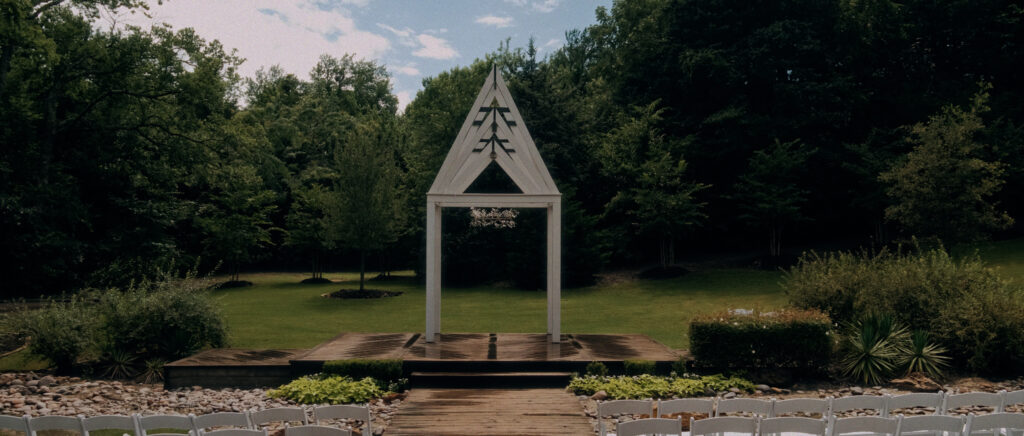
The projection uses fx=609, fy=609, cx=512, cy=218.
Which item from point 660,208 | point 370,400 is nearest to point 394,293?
point 660,208

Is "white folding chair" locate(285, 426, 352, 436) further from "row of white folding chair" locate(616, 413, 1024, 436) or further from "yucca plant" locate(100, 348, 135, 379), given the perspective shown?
"yucca plant" locate(100, 348, 135, 379)

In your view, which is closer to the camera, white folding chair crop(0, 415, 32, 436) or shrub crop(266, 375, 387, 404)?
white folding chair crop(0, 415, 32, 436)

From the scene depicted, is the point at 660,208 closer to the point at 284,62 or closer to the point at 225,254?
the point at 225,254

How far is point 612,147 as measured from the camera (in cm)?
2772

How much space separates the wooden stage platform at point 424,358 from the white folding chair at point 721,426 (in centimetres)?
480

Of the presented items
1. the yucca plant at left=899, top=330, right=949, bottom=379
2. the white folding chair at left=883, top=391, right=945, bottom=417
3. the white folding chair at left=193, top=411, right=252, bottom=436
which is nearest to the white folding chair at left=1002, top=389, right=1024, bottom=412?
the white folding chair at left=883, top=391, right=945, bottom=417

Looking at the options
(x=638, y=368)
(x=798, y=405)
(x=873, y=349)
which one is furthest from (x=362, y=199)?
(x=798, y=405)

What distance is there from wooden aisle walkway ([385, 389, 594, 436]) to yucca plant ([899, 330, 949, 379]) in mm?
5861

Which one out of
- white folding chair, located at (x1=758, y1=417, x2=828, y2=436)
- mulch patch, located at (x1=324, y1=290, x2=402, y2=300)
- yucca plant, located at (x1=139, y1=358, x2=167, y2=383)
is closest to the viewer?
white folding chair, located at (x1=758, y1=417, x2=828, y2=436)

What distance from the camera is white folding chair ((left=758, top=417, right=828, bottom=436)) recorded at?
16.1 ft

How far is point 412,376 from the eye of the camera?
31.4 ft

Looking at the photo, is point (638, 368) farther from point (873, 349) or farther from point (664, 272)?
point (664, 272)

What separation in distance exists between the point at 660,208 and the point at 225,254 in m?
19.8

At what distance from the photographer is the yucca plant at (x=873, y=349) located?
9.91 m
